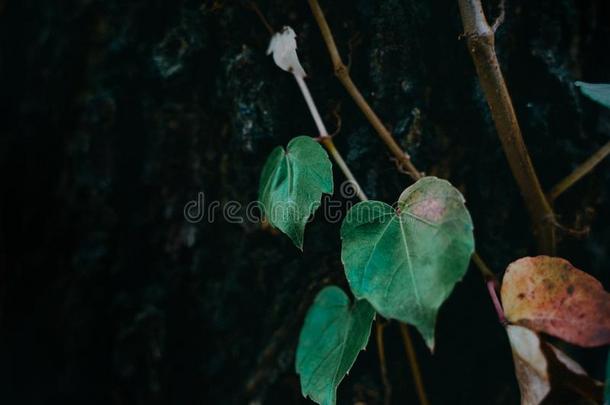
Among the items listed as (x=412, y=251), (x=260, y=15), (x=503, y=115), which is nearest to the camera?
(x=412, y=251)

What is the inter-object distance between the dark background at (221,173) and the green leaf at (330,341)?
12 cm

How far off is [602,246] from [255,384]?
1.89 feet

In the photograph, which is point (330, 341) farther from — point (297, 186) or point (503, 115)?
point (503, 115)

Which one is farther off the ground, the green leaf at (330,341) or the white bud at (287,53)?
the white bud at (287,53)

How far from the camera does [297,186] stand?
0.54 meters

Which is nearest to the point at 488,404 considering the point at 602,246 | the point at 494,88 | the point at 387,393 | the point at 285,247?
the point at 387,393

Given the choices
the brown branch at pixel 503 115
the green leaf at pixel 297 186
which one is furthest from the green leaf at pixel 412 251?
the brown branch at pixel 503 115

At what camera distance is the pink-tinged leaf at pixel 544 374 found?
45cm

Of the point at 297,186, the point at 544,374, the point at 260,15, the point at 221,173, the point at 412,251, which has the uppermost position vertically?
the point at 260,15

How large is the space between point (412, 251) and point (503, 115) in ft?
0.73

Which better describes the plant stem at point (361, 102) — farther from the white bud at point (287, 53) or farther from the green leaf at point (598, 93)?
the green leaf at point (598, 93)

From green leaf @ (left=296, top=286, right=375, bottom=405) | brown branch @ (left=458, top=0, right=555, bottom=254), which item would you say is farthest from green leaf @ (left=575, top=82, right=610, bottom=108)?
green leaf @ (left=296, top=286, right=375, bottom=405)

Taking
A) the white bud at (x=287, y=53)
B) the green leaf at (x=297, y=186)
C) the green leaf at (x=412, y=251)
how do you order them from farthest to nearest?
1. the white bud at (x=287, y=53)
2. the green leaf at (x=297, y=186)
3. the green leaf at (x=412, y=251)

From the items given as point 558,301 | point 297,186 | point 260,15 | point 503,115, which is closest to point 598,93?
point 503,115
